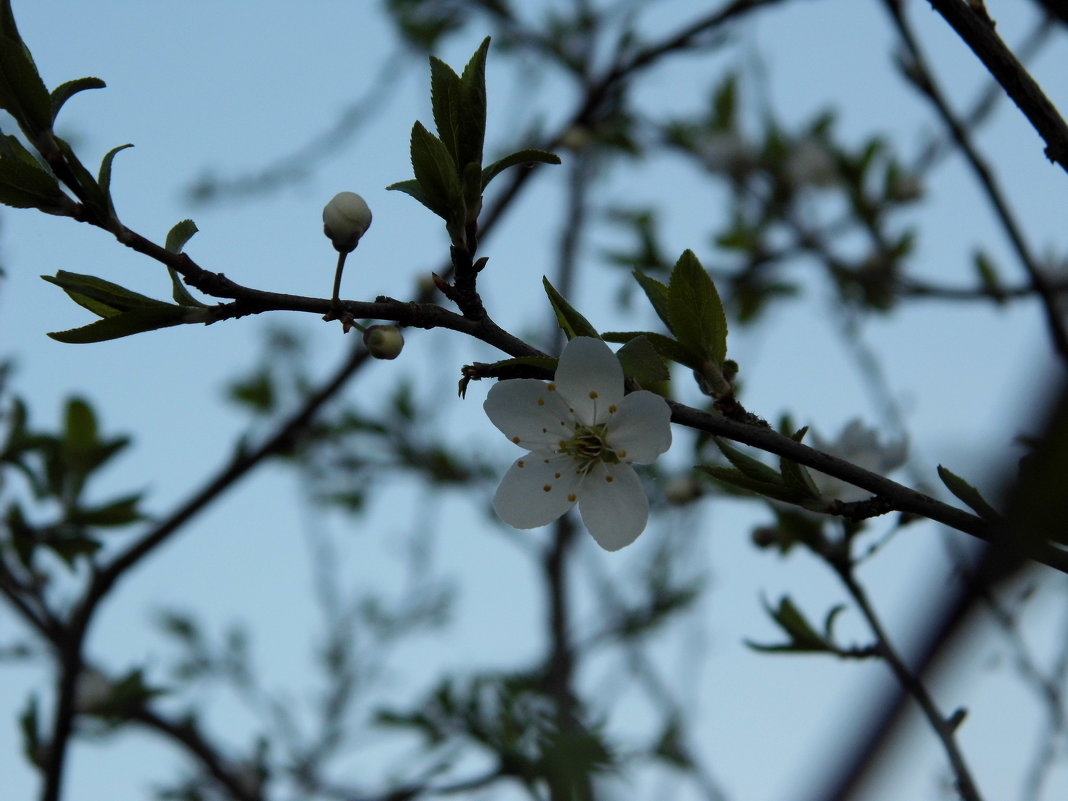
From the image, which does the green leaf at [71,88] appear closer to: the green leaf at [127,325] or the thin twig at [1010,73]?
the green leaf at [127,325]

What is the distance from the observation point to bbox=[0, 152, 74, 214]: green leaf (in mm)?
1017

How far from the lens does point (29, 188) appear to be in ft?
3.37

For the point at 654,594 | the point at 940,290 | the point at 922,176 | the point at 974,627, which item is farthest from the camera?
the point at 654,594

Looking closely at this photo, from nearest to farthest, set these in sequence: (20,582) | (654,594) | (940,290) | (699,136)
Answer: (20,582), (940,290), (654,594), (699,136)

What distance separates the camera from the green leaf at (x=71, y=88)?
1079 mm

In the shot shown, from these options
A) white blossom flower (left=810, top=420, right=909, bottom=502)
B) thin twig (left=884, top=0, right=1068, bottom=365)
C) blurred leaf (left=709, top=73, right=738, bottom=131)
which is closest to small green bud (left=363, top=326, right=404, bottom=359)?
white blossom flower (left=810, top=420, right=909, bottom=502)

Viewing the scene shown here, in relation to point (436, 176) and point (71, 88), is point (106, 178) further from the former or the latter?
point (436, 176)

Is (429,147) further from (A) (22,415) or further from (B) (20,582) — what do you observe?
(B) (20,582)

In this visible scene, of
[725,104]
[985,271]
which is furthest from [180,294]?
[725,104]

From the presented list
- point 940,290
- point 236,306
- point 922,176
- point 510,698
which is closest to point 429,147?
point 236,306

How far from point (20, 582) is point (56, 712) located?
1.13ft

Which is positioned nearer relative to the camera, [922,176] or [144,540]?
[144,540]

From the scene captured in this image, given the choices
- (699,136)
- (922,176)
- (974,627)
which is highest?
(699,136)

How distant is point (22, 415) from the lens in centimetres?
231
